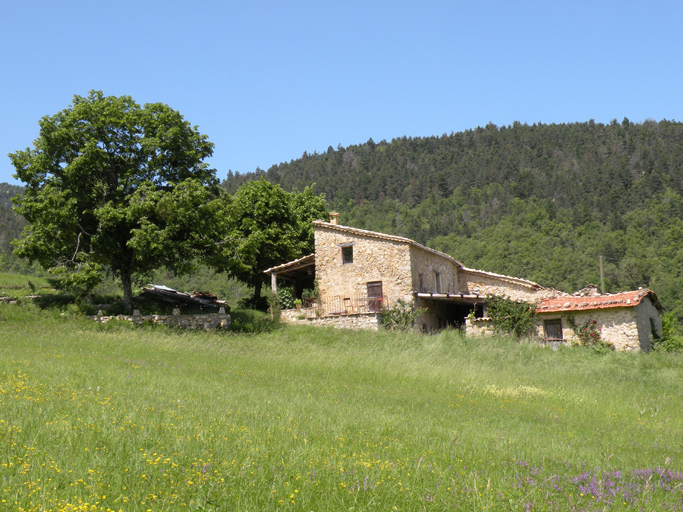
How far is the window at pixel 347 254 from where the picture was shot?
31.5 metres

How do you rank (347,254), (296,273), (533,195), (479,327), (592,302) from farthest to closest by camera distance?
1. (533,195)
2. (296,273)
3. (347,254)
4. (479,327)
5. (592,302)

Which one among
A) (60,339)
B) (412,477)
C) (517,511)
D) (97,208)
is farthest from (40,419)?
(97,208)

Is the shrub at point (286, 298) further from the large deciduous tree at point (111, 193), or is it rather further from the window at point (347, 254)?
the large deciduous tree at point (111, 193)

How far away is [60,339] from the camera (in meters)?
20.0

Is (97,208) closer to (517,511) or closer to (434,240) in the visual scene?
(517,511)

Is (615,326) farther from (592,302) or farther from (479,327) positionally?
(479,327)

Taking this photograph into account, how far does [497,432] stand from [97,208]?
2204 centimetres

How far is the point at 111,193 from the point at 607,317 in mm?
24769

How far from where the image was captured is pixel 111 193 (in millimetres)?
26750

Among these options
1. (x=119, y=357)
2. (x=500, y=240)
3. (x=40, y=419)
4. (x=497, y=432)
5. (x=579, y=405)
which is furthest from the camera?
(x=500, y=240)

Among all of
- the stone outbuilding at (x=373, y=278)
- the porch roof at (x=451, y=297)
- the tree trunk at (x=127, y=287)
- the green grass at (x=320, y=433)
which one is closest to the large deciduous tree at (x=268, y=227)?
the stone outbuilding at (x=373, y=278)

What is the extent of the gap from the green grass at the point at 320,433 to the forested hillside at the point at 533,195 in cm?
5027

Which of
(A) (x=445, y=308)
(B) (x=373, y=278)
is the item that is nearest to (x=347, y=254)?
(B) (x=373, y=278)

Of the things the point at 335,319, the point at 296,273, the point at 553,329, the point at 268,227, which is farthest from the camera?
the point at 268,227
